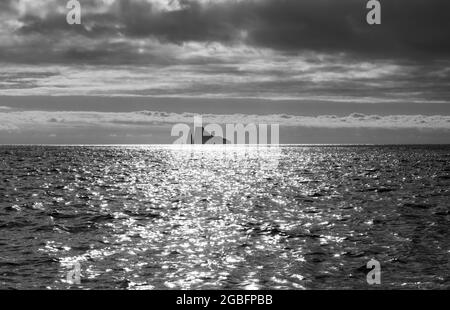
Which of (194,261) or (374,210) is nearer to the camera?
(194,261)

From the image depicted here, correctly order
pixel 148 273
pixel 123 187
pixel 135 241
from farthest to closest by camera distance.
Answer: pixel 123 187 → pixel 135 241 → pixel 148 273

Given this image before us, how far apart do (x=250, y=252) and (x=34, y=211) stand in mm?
23197

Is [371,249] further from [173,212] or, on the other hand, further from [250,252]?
[173,212]

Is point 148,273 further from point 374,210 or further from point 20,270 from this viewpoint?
point 374,210

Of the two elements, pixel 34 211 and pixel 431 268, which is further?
pixel 34 211

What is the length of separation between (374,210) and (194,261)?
894 inches

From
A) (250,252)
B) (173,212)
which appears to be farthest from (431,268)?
(173,212)

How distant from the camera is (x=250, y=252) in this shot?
24.3 metres
